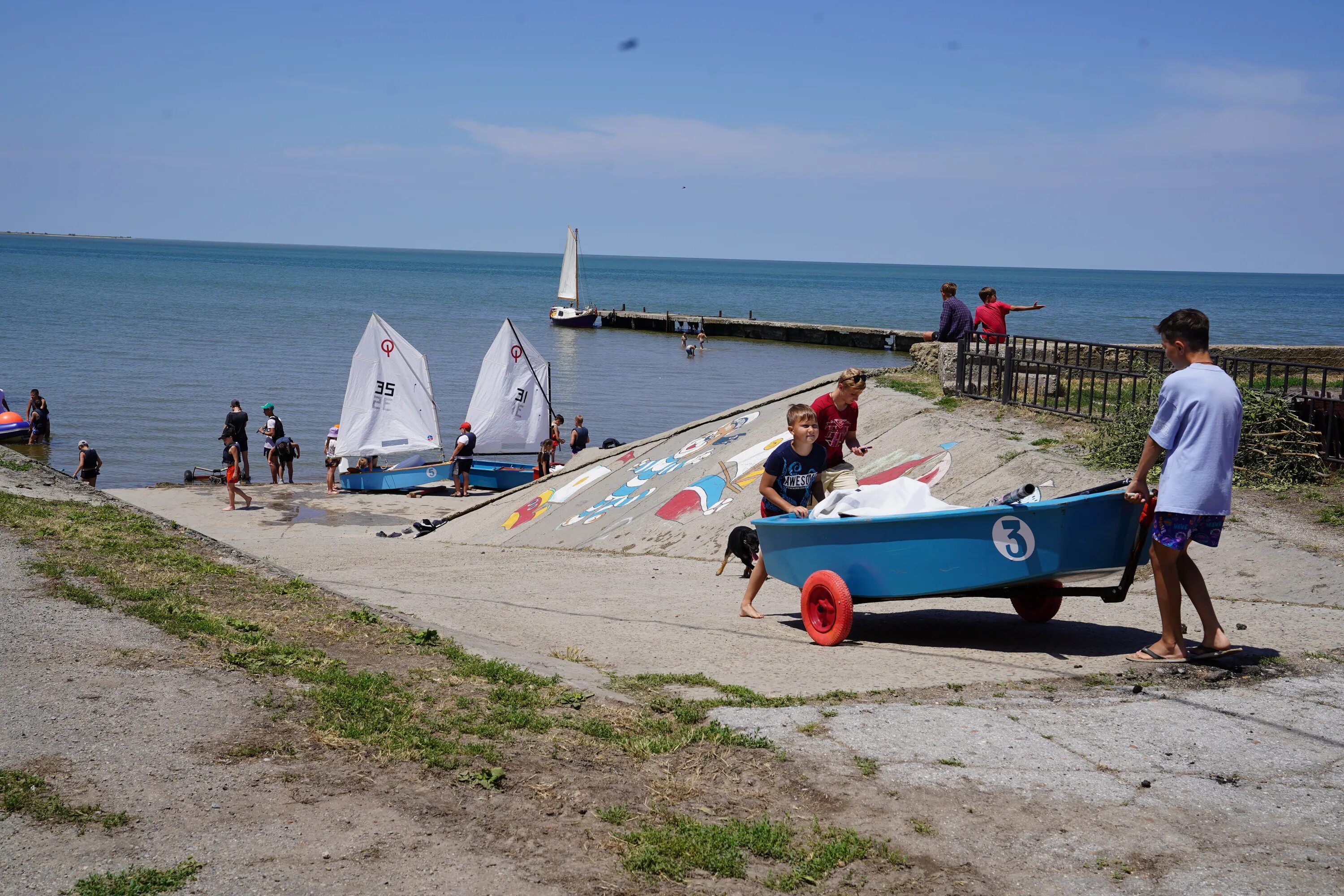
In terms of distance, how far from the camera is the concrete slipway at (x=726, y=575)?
662cm

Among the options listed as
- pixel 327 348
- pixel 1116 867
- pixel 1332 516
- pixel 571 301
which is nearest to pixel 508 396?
pixel 1332 516

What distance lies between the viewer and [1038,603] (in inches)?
293

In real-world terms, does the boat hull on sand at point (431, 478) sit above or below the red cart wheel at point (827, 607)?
below

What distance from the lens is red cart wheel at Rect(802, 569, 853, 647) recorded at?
271 inches

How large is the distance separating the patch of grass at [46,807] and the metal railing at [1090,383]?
A: 33.3ft

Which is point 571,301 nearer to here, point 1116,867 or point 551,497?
point 551,497

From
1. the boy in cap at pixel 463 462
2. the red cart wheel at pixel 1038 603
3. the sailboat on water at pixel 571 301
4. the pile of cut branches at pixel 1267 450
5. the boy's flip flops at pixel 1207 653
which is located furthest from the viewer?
the sailboat on water at pixel 571 301

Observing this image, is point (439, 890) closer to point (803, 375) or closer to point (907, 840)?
point (907, 840)

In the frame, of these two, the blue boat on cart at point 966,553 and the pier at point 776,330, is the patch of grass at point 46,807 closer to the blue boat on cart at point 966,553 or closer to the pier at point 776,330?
the blue boat on cart at point 966,553

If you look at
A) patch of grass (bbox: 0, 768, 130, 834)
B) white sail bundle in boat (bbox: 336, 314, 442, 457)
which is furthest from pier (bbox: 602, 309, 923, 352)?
patch of grass (bbox: 0, 768, 130, 834)

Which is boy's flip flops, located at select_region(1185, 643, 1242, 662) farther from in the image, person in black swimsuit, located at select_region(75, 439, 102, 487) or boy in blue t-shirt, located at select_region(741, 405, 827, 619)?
person in black swimsuit, located at select_region(75, 439, 102, 487)

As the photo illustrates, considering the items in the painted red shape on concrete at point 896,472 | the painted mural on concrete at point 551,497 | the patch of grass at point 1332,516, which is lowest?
the painted mural on concrete at point 551,497

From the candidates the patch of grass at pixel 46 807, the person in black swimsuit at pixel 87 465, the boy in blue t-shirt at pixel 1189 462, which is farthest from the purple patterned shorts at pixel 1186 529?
the person in black swimsuit at pixel 87 465

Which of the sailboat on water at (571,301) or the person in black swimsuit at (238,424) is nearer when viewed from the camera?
the person in black swimsuit at (238,424)
